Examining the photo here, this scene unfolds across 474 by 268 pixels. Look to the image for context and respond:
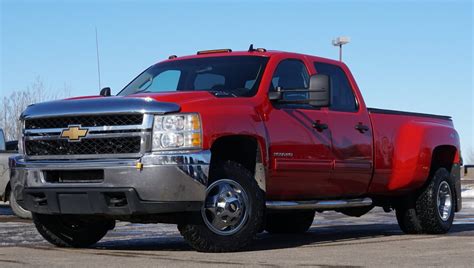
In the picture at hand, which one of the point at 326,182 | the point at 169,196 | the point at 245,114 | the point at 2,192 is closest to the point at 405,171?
the point at 326,182

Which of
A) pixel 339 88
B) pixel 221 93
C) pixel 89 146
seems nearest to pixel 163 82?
pixel 221 93

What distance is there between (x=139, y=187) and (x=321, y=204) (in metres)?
2.35

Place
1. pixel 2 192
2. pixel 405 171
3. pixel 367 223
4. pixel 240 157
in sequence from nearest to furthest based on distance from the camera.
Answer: pixel 240 157, pixel 405 171, pixel 367 223, pixel 2 192

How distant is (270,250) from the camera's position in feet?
28.1

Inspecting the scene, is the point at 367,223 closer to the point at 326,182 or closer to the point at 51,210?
the point at 326,182

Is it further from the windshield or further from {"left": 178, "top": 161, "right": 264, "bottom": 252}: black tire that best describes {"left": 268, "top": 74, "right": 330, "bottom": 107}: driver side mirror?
{"left": 178, "top": 161, "right": 264, "bottom": 252}: black tire

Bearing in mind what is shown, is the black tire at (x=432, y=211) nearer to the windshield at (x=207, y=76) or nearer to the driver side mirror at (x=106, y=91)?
the windshield at (x=207, y=76)

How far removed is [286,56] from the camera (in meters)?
9.55

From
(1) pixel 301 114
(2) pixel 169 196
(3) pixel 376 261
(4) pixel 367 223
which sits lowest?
(4) pixel 367 223

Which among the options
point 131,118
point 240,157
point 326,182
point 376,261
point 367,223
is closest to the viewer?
point 376,261

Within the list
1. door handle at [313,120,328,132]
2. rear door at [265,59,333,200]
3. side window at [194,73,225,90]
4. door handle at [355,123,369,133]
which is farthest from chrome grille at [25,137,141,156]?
door handle at [355,123,369,133]

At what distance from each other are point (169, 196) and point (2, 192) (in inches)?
355

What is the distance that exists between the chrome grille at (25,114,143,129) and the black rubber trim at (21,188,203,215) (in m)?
0.59

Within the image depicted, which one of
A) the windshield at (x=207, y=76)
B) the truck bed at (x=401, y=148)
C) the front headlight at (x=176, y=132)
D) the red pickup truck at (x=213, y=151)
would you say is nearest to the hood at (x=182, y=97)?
the red pickup truck at (x=213, y=151)
